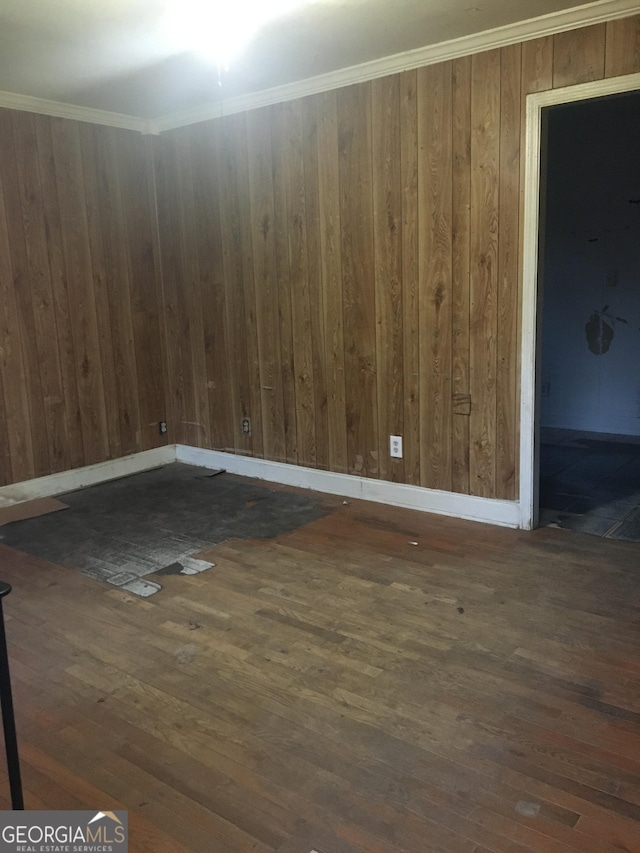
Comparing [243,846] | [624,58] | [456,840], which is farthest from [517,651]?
[624,58]

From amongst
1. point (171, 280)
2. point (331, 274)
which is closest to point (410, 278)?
point (331, 274)

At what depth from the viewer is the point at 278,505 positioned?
4129 millimetres

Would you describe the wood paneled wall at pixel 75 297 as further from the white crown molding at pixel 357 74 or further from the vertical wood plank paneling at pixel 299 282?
the vertical wood plank paneling at pixel 299 282

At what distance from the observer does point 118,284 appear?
4.77 meters

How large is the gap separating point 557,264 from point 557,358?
0.77m

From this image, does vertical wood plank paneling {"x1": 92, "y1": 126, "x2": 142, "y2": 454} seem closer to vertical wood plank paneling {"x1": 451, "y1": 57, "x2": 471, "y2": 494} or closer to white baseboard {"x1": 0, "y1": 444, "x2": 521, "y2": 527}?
white baseboard {"x1": 0, "y1": 444, "x2": 521, "y2": 527}

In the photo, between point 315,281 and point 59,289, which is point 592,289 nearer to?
point 315,281

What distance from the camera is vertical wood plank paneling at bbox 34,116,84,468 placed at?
4242mm

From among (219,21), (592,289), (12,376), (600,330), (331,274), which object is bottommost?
(12,376)

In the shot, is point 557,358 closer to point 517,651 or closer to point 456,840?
point 517,651

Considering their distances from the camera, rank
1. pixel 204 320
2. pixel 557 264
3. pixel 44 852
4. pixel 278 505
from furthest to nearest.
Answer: pixel 557 264 < pixel 204 320 < pixel 278 505 < pixel 44 852

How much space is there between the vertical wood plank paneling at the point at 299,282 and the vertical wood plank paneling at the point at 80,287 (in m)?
1.39

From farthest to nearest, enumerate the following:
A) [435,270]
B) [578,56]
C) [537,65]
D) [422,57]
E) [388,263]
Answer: [388,263]
[435,270]
[422,57]
[537,65]
[578,56]

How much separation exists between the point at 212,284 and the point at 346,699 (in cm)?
327
